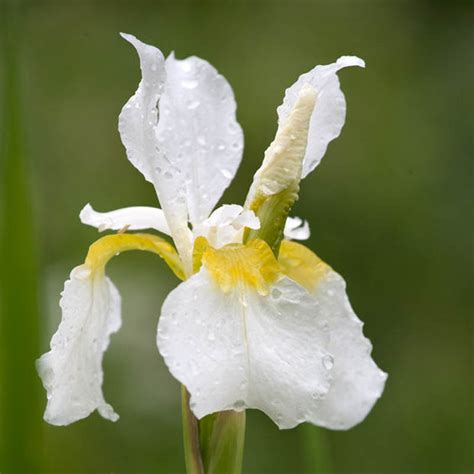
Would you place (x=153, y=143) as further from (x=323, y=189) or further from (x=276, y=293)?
(x=323, y=189)

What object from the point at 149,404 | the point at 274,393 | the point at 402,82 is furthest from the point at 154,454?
the point at 402,82

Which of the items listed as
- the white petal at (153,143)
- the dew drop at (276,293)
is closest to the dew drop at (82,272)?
the white petal at (153,143)

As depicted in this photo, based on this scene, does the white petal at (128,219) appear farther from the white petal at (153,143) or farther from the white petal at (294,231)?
the white petal at (294,231)

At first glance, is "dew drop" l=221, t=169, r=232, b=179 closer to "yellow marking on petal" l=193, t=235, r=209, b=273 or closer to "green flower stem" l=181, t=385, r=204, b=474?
"yellow marking on petal" l=193, t=235, r=209, b=273

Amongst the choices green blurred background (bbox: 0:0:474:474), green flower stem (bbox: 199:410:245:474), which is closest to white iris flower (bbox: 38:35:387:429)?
green flower stem (bbox: 199:410:245:474)

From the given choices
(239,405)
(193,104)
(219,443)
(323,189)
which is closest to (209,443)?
(219,443)

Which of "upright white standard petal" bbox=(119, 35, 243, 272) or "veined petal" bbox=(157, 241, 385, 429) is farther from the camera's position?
"upright white standard petal" bbox=(119, 35, 243, 272)
